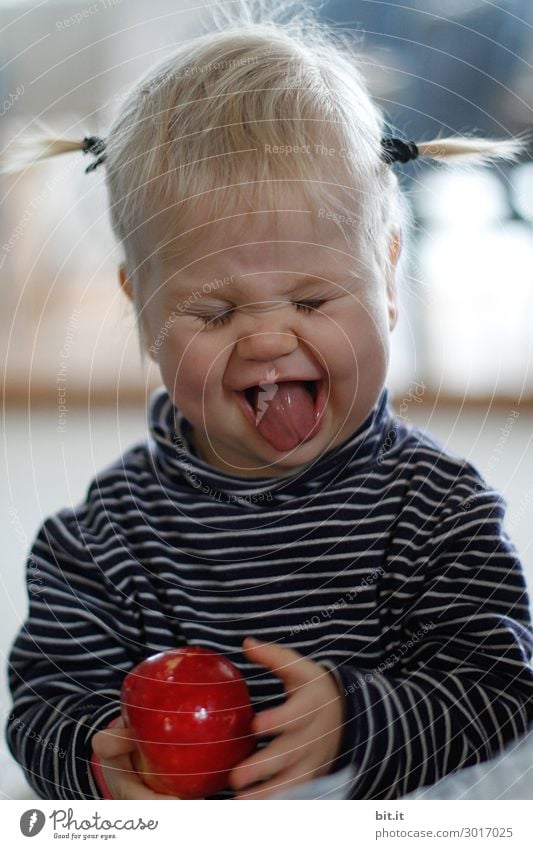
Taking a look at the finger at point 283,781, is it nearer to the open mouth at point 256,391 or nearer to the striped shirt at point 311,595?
the striped shirt at point 311,595

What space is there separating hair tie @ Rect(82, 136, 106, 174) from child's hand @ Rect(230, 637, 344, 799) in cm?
29

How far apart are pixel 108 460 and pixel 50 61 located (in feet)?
1.41

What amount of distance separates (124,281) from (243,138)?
12cm

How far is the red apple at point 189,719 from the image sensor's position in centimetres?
47

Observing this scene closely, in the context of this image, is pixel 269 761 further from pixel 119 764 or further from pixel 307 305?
pixel 307 305

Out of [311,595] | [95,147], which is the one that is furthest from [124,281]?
[311,595]

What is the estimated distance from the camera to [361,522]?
559 mm

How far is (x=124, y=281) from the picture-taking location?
1.91ft

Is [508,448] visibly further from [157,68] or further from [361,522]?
[157,68]

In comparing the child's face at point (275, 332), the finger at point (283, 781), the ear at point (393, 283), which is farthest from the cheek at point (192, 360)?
the finger at point (283, 781)

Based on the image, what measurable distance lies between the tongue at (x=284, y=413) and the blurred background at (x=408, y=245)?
0.29ft

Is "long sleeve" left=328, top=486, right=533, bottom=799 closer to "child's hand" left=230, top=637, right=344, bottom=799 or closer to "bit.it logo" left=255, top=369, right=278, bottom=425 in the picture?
"child's hand" left=230, top=637, right=344, bottom=799
